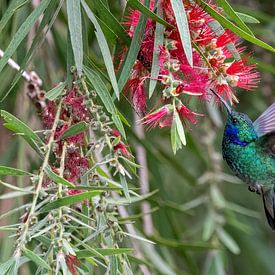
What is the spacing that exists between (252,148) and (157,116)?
45cm

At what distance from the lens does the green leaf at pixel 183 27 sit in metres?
0.78

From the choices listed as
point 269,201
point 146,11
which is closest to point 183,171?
point 269,201

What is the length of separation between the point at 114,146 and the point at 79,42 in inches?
5.0

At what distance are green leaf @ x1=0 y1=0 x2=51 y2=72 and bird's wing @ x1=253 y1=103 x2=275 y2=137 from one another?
19.3 inches

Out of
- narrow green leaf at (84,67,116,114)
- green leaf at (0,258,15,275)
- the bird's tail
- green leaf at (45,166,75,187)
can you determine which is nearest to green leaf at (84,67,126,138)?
narrow green leaf at (84,67,116,114)

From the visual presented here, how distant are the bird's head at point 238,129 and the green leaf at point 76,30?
1.30ft

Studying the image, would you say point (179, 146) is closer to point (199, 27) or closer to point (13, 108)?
point (199, 27)

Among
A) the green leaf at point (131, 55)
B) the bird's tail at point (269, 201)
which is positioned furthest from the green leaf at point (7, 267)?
the bird's tail at point (269, 201)

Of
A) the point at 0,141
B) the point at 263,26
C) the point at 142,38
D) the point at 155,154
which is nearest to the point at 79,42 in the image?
the point at 142,38

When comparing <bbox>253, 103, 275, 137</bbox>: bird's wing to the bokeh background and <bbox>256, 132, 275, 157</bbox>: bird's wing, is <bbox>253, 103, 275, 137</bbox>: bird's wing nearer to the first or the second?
<bbox>256, 132, 275, 157</bbox>: bird's wing

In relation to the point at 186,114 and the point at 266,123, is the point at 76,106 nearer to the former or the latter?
the point at 186,114

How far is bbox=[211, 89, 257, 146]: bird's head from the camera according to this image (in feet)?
3.88

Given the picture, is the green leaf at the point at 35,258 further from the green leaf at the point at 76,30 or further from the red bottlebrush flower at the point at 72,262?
the green leaf at the point at 76,30

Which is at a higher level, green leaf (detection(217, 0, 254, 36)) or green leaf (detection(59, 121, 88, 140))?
green leaf (detection(217, 0, 254, 36))
